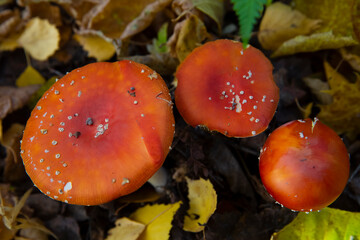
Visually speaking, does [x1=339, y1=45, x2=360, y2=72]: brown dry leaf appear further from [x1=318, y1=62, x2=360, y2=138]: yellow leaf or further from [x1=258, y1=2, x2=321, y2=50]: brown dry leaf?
[x1=258, y1=2, x2=321, y2=50]: brown dry leaf

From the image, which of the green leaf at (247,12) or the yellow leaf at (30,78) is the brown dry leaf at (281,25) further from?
the yellow leaf at (30,78)

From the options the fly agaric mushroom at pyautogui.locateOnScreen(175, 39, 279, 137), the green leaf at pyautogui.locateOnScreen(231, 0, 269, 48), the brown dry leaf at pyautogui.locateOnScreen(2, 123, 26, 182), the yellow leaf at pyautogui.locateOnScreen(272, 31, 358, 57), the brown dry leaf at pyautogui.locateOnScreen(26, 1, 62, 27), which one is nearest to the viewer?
the green leaf at pyautogui.locateOnScreen(231, 0, 269, 48)

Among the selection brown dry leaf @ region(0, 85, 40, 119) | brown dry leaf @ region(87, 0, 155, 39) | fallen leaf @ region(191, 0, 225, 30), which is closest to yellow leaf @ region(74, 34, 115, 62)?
brown dry leaf @ region(87, 0, 155, 39)

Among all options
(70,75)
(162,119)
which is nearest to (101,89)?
(70,75)

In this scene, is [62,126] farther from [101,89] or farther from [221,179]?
[221,179]

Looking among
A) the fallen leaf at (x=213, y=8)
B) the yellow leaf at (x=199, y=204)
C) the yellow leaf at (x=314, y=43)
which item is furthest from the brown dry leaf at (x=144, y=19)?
the yellow leaf at (x=199, y=204)
